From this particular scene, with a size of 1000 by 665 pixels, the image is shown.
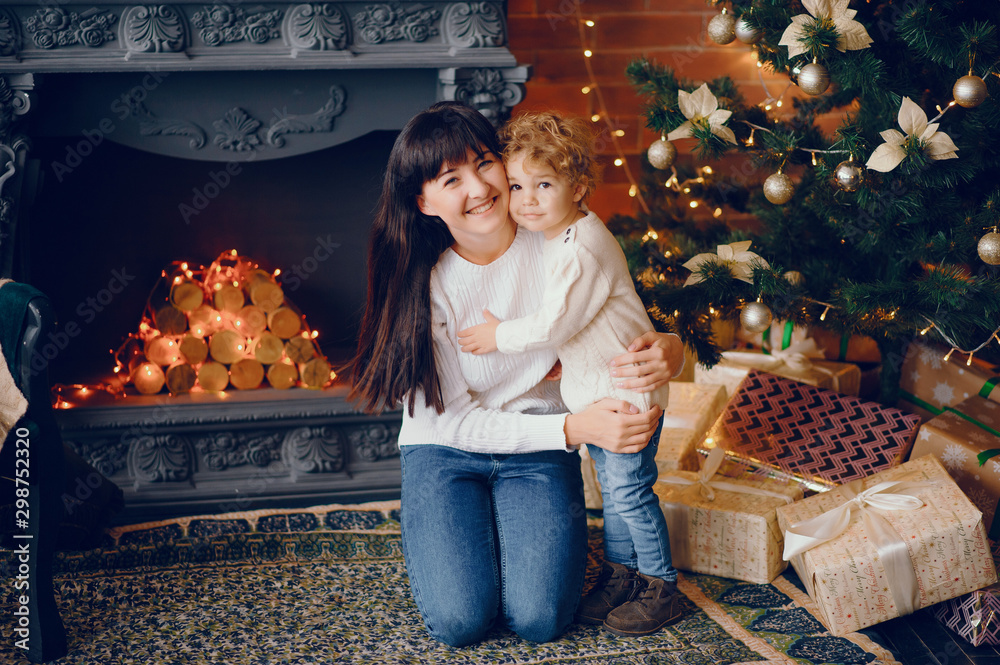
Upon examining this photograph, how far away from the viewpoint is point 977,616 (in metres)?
1.44

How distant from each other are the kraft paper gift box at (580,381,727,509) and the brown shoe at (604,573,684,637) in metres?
0.39

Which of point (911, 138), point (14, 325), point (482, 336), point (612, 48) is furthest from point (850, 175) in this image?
point (14, 325)

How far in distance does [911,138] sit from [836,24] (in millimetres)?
258

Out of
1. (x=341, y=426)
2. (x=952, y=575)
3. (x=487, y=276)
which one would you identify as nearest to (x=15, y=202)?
(x=341, y=426)

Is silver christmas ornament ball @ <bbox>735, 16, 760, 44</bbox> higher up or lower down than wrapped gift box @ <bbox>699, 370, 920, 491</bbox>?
higher up

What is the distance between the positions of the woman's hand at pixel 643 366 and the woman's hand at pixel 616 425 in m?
0.04

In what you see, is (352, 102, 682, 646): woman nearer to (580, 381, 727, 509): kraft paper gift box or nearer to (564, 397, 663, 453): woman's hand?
(564, 397, 663, 453): woman's hand

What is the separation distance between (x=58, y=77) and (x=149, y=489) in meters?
0.96

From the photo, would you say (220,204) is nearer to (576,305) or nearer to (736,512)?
(576,305)

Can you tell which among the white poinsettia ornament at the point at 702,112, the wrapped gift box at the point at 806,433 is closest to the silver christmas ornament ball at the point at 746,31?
the white poinsettia ornament at the point at 702,112

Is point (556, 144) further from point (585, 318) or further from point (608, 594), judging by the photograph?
point (608, 594)

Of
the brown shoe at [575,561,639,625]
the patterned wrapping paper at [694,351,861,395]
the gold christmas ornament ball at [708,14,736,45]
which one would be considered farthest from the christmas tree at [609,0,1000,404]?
the brown shoe at [575,561,639,625]

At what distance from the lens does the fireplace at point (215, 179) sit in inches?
64.2

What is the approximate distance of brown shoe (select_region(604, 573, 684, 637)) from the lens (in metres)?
1.45
